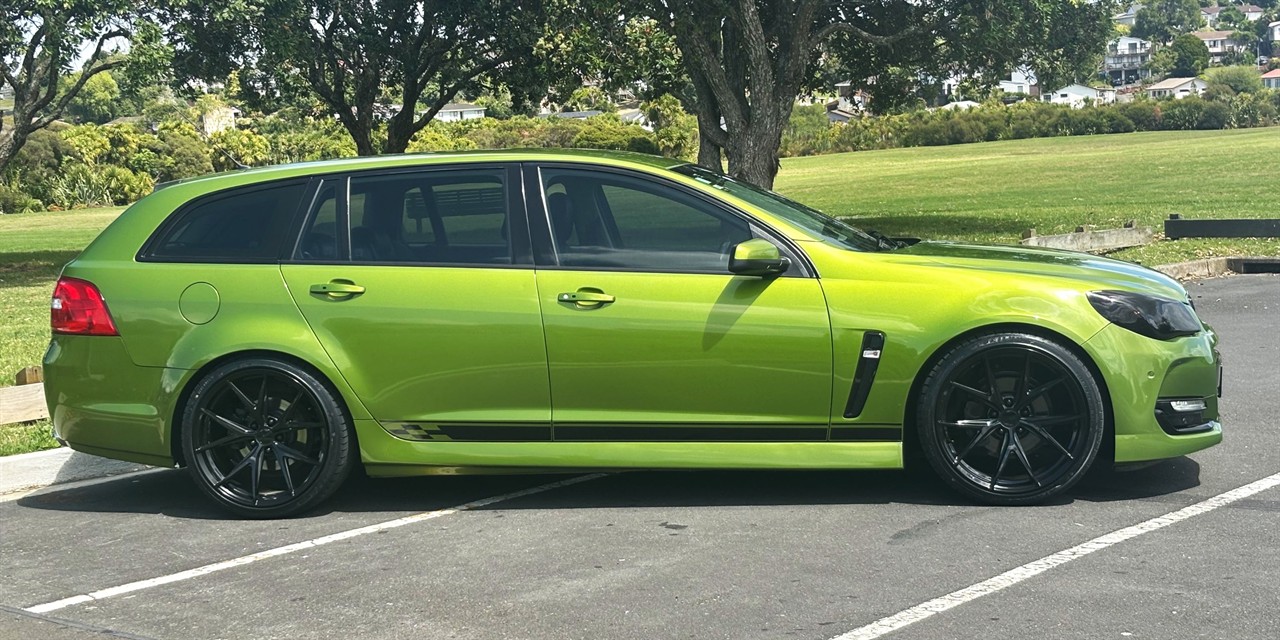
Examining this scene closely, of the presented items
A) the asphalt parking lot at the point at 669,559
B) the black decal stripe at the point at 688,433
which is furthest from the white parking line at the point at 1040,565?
the black decal stripe at the point at 688,433

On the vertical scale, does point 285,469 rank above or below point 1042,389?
below

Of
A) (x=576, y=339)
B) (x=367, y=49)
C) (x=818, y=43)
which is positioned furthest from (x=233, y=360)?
(x=367, y=49)

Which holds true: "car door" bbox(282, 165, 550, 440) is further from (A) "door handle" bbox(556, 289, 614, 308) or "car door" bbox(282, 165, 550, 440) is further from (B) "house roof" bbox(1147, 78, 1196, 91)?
(B) "house roof" bbox(1147, 78, 1196, 91)

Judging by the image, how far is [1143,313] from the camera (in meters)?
5.74

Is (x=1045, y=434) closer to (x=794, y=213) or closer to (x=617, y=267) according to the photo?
(x=794, y=213)

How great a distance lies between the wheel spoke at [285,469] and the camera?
6.12 metres

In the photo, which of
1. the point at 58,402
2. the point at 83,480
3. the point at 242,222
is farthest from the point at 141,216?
the point at 83,480

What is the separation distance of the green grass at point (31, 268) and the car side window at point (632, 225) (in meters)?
5.95

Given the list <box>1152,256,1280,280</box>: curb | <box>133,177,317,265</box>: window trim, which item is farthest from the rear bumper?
<box>1152,256,1280,280</box>: curb

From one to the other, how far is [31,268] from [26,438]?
18.4 meters

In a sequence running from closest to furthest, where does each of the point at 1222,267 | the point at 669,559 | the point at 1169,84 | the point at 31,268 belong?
the point at 669,559 < the point at 1222,267 < the point at 31,268 < the point at 1169,84

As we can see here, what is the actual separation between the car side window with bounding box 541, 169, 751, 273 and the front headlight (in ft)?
5.05

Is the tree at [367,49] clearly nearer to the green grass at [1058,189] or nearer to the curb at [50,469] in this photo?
the green grass at [1058,189]

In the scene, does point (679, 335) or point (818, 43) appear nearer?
point (679, 335)
